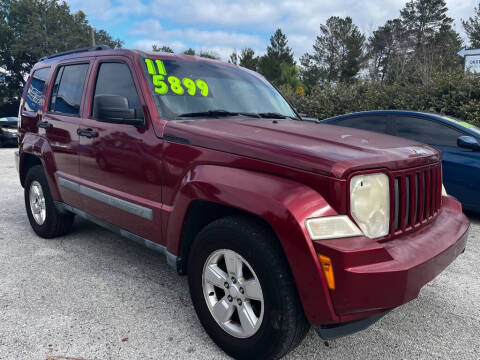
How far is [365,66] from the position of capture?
3278 centimetres

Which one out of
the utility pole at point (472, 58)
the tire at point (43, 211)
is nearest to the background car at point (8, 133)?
the tire at point (43, 211)

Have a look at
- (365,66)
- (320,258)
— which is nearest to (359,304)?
(320,258)

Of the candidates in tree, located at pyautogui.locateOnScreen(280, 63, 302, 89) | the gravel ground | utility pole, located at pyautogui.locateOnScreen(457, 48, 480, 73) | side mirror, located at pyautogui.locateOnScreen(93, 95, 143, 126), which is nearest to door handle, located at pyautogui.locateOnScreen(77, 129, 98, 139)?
side mirror, located at pyautogui.locateOnScreen(93, 95, 143, 126)

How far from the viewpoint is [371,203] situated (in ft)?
6.43

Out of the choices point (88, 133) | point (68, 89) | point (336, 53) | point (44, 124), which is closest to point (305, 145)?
point (88, 133)

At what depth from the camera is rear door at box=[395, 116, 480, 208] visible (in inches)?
189

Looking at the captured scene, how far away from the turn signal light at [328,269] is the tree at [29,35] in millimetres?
38345

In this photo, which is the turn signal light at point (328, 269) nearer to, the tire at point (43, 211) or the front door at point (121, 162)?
the front door at point (121, 162)

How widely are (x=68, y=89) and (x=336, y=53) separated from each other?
4105 centimetres

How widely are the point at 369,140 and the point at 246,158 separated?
0.83 metres

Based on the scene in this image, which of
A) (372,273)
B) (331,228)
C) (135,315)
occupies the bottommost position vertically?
(135,315)

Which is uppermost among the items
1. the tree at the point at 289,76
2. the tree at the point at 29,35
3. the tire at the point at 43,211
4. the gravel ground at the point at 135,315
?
the tree at the point at 29,35

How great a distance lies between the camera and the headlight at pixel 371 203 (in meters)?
1.91

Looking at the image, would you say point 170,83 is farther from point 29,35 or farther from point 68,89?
point 29,35
